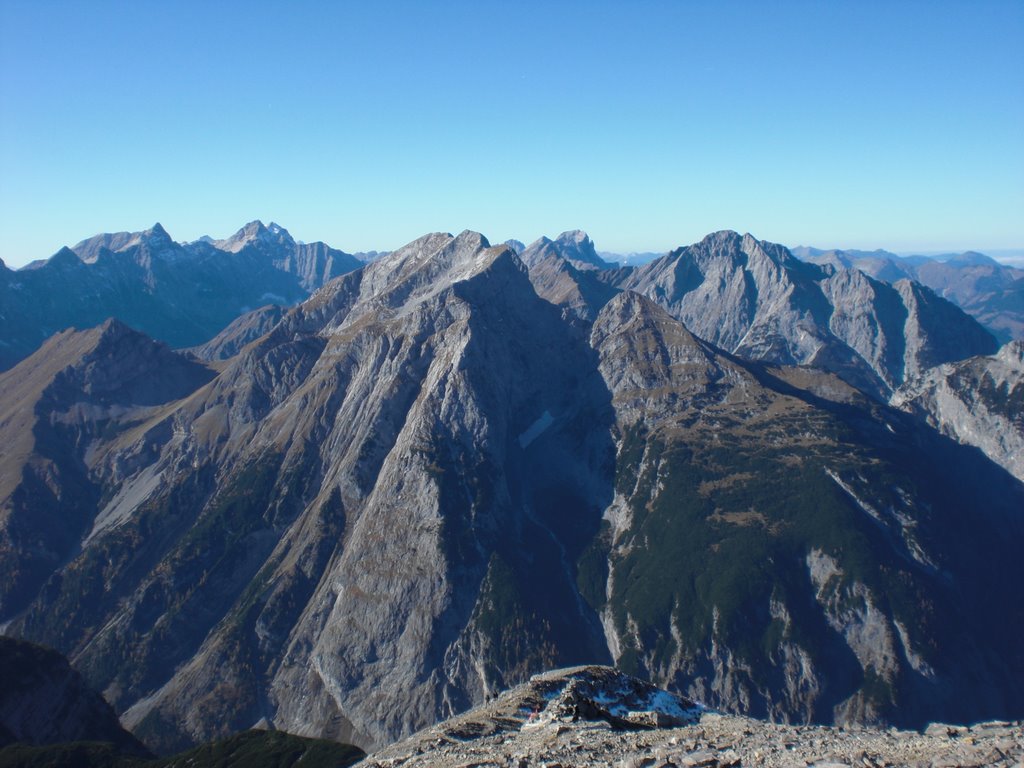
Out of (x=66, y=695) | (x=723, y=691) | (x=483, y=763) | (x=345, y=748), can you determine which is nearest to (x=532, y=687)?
(x=483, y=763)

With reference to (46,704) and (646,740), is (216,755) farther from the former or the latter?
(646,740)

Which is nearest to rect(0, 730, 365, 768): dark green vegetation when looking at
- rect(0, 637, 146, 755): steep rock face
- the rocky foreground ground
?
rect(0, 637, 146, 755): steep rock face

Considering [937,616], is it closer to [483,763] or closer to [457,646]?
[457,646]

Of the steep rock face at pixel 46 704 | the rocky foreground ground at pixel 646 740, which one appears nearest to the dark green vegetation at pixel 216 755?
the steep rock face at pixel 46 704

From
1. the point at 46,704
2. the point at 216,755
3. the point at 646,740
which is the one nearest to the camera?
the point at 646,740

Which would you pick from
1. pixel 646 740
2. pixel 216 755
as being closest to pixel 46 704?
pixel 216 755

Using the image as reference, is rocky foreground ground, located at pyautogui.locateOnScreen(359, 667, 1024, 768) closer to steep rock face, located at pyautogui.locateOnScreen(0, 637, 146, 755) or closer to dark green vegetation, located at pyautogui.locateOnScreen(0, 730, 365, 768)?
dark green vegetation, located at pyautogui.locateOnScreen(0, 730, 365, 768)

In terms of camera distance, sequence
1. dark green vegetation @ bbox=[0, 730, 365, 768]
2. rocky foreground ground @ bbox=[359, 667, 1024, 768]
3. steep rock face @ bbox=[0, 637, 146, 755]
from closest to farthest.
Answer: rocky foreground ground @ bbox=[359, 667, 1024, 768], dark green vegetation @ bbox=[0, 730, 365, 768], steep rock face @ bbox=[0, 637, 146, 755]
